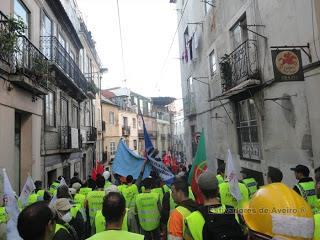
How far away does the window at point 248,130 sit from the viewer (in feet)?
35.4

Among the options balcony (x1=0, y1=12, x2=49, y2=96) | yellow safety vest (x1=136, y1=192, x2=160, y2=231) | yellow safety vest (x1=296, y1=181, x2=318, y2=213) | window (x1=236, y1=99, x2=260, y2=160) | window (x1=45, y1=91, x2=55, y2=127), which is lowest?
yellow safety vest (x1=136, y1=192, x2=160, y2=231)

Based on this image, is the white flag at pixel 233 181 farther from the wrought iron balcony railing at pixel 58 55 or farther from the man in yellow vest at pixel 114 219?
the wrought iron balcony railing at pixel 58 55

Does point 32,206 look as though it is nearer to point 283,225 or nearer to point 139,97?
point 283,225

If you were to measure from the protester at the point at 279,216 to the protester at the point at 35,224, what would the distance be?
1.36m

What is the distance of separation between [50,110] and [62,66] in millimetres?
2200

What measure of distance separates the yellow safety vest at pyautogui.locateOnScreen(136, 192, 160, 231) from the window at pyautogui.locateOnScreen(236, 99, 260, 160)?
519 cm

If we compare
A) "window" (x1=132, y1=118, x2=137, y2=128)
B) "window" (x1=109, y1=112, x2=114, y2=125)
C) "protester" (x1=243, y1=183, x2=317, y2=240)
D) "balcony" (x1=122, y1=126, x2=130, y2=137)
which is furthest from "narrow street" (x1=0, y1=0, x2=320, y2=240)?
"window" (x1=132, y1=118, x2=137, y2=128)

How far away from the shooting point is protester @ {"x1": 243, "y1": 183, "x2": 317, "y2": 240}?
1.65 m

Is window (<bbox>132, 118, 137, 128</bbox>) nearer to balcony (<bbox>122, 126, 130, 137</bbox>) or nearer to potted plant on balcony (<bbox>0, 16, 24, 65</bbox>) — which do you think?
balcony (<bbox>122, 126, 130, 137</bbox>)

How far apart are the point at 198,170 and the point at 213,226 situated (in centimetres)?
184

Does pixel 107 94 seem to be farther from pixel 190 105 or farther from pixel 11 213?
pixel 11 213

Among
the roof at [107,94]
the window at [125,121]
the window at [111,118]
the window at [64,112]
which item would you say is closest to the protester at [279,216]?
the window at [64,112]

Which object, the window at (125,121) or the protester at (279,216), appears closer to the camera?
the protester at (279,216)

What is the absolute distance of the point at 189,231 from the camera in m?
2.92
